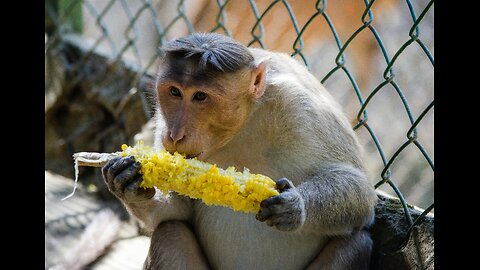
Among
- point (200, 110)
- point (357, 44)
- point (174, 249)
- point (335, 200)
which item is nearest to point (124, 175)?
point (200, 110)

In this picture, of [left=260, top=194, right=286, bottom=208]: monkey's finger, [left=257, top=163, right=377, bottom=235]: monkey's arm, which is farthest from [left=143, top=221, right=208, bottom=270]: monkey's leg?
[left=260, top=194, right=286, bottom=208]: monkey's finger

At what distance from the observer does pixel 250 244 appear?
10.9ft

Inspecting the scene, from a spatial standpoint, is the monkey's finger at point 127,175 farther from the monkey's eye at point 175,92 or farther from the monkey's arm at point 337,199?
the monkey's arm at point 337,199

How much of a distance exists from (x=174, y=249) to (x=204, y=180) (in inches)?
27.4

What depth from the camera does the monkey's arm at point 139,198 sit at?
2.90 m

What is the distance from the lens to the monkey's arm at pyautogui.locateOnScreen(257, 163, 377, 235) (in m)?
3.02

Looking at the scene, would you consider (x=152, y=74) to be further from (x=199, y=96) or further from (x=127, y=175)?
(x=127, y=175)

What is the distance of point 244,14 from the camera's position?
7.66 meters

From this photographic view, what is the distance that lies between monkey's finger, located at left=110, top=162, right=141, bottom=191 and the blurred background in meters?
1.30

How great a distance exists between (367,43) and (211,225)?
526 centimetres

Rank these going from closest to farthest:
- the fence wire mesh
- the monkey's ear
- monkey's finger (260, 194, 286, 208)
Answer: monkey's finger (260, 194, 286, 208) < the monkey's ear < the fence wire mesh

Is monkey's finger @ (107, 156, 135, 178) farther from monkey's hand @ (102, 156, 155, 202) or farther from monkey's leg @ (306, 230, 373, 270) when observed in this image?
monkey's leg @ (306, 230, 373, 270)
